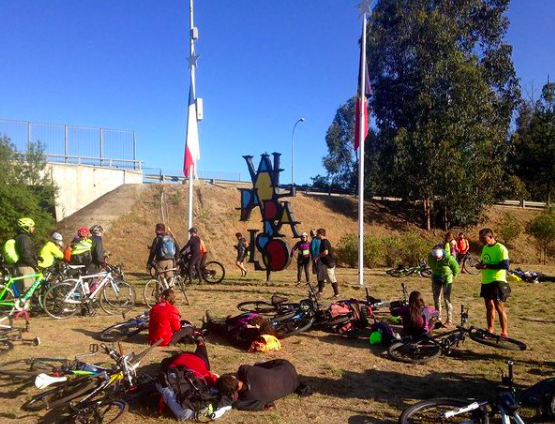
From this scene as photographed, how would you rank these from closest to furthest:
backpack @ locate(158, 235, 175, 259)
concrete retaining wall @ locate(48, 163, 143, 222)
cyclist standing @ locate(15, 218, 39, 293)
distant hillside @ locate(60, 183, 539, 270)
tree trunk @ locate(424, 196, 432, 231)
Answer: cyclist standing @ locate(15, 218, 39, 293)
backpack @ locate(158, 235, 175, 259)
distant hillside @ locate(60, 183, 539, 270)
concrete retaining wall @ locate(48, 163, 143, 222)
tree trunk @ locate(424, 196, 432, 231)

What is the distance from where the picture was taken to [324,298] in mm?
12164

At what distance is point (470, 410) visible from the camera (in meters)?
4.37

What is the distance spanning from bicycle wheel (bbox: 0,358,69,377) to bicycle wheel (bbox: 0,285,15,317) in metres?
2.84

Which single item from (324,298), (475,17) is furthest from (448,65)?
(324,298)

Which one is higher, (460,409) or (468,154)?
(468,154)

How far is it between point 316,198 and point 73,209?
1631cm

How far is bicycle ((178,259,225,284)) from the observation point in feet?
48.0

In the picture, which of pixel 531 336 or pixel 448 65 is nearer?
pixel 531 336

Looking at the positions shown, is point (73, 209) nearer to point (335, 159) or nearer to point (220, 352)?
point (220, 352)

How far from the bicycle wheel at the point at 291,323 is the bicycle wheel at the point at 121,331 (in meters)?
2.30

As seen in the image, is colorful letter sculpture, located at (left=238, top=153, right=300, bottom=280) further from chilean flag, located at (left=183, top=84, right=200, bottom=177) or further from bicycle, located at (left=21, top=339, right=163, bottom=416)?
bicycle, located at (left=21, top=339, right=163, bottom=416)

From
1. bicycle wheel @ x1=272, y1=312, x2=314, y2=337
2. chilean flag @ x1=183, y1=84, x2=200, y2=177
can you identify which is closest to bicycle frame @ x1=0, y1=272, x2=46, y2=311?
bicycle wheel @ x1=272, y1=312, x2=314, y2=337

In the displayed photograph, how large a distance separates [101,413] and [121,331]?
3.50m

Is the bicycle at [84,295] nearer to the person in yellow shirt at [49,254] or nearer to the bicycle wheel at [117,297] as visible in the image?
the bicycle wheel at [117,297]
